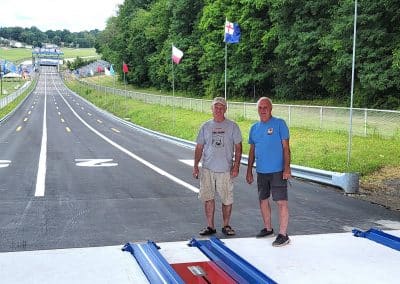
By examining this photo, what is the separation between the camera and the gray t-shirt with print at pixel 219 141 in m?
7.10

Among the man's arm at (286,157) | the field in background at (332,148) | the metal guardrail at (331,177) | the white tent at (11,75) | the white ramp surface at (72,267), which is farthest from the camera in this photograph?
the white tent at (11,75)

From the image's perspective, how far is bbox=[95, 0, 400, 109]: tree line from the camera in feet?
96.1

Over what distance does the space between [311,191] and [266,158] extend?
520 cm

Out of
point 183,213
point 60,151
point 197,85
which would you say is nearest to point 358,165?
point 183,213

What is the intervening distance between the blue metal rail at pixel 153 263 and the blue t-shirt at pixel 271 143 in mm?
1850

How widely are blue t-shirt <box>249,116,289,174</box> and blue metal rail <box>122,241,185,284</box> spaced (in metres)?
1.85

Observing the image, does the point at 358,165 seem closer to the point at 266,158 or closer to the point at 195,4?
the point at 266,158

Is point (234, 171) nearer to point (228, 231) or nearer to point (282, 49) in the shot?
point (228, 231)

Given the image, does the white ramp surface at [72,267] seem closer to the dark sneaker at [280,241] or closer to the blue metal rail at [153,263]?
the blue metal rail at [153,263]

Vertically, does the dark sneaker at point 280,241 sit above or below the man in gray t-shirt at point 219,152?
below

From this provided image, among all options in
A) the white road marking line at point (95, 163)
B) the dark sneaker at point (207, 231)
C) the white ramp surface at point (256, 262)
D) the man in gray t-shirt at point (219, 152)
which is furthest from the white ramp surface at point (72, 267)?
the white road marking line at point (95, 163)

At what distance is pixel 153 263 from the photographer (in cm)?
574

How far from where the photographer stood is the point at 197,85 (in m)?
62.8

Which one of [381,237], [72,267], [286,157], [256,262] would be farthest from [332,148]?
[72,267]
